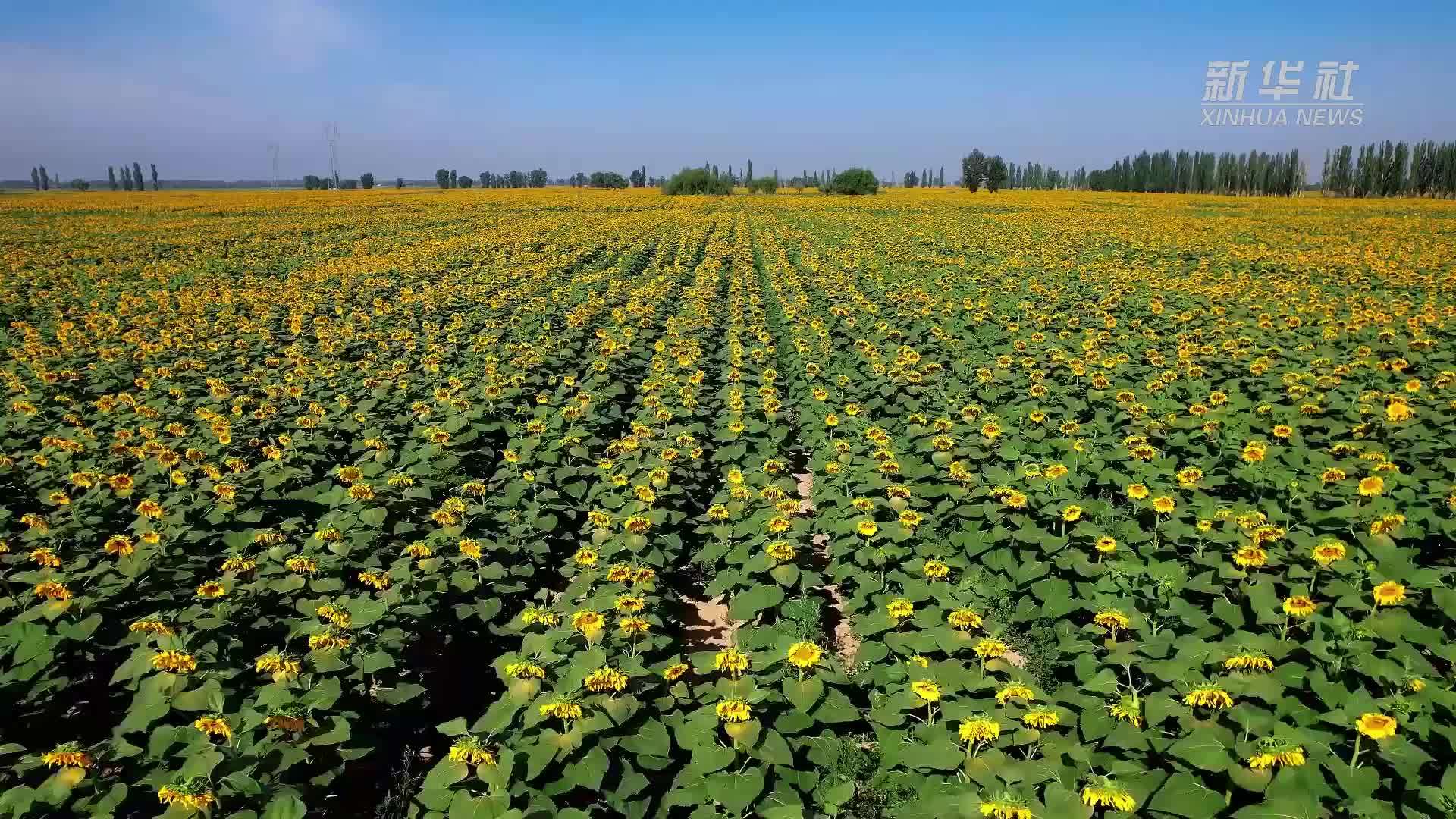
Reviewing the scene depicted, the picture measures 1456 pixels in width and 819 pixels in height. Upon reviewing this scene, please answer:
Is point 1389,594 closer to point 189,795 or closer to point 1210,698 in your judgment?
point 1210,698

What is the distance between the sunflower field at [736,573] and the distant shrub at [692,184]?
84.4 meters

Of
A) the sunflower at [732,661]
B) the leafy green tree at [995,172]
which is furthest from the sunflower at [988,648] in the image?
the leafy green tree at [995,172]

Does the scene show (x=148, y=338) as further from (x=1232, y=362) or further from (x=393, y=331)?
(x=1232, y=362)

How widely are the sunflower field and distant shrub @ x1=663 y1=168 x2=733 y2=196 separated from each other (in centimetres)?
8435

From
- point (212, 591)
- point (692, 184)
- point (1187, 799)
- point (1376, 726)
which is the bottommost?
point (1187, 799)

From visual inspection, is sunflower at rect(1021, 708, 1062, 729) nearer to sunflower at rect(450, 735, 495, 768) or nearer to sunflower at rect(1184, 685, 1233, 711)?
sunflower at rect(1184, 685, 1233, 711)

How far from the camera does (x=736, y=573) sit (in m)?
5.00

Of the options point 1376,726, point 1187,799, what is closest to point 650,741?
point 1187,799

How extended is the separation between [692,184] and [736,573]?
93.5 m

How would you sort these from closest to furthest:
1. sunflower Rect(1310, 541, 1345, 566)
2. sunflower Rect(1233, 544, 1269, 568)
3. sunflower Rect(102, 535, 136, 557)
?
sunflower Rect(1310, 541, 1345, 566)
sunflower Rect(1233, 544, 1269, 568)
sunflower Rect(102, 535, 136, 557)

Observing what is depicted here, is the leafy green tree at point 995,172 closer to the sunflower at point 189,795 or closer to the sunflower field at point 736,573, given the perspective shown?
the sunflower field at point 736,573

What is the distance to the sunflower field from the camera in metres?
3.10

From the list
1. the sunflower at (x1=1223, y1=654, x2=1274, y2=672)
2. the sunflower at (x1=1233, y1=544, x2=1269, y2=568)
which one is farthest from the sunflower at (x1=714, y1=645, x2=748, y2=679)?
the sunflower at (x1=1233, y1=544, x2=1269, y2=568)

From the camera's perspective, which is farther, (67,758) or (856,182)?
(856,182)
